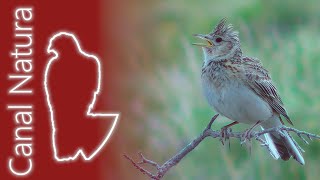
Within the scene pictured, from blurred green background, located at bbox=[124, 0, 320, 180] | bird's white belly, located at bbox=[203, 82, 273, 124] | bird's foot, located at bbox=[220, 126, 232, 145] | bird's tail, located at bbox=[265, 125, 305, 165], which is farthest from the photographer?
blurred green background, located at bbox=[124, 0, 320, 180]

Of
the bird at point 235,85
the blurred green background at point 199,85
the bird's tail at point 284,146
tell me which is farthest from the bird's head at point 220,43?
the blurred green background at point 199,85

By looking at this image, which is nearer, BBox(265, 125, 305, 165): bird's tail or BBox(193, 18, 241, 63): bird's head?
BBox(265, 125, 305, 165): bird's tail

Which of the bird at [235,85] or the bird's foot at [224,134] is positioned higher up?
the bird at [235,85]

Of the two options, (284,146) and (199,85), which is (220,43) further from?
(199,85)

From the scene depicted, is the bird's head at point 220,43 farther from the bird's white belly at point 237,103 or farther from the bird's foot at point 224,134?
the bird's foot at point 224,134

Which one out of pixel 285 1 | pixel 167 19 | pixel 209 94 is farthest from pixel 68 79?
pixel 285 1

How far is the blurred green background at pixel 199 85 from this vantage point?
258 cm

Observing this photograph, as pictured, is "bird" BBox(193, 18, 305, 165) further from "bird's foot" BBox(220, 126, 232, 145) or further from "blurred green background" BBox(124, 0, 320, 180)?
"blurred green background" BBox(124, 0, 320, 180)

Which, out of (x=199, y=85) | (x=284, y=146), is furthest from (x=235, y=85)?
(x=199, y=85)

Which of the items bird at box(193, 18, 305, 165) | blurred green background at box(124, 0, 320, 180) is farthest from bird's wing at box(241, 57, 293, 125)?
blurred green background at box(124, 0, 320, 180)

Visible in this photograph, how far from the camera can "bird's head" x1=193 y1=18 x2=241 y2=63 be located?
183cm

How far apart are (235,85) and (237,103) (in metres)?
0.05

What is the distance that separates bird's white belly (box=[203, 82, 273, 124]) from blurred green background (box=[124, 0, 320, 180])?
0.66 m

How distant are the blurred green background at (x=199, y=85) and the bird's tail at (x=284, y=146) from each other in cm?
71
